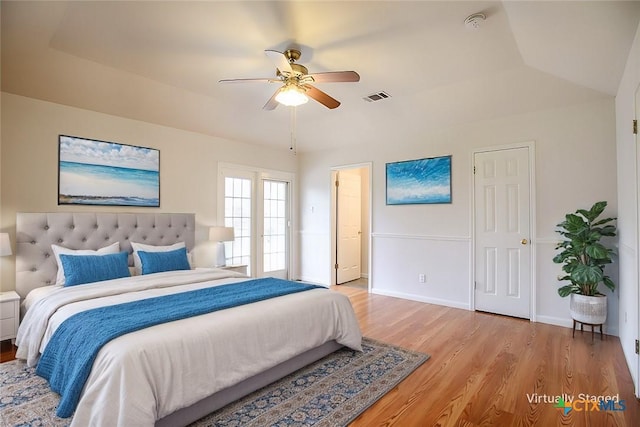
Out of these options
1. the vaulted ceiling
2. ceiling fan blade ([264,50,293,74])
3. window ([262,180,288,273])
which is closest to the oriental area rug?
ceiling fan blade ([264,50,293,74])

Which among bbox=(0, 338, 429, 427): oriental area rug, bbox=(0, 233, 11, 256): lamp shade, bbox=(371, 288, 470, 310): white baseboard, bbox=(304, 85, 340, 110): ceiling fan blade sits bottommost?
bbox=(0, 338, 429, 427): oriental area rug

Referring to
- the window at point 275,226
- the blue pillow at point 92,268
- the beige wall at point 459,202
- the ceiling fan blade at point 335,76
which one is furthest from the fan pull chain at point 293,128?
the blue pillow at point 92,268

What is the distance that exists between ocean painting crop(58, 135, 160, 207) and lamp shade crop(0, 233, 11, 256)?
0.67 metres

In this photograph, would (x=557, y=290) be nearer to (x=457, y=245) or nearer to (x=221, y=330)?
(x=457, y=245)

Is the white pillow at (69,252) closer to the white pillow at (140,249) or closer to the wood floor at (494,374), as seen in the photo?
the white pillow at (140,249)

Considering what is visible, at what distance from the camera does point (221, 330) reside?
2098 millimetres

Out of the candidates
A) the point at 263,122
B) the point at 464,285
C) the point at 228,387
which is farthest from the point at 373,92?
the point at 228,387

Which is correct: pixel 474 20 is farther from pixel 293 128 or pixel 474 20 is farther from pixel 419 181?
pixel 293 128

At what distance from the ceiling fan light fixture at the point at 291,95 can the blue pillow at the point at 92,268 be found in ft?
7.99

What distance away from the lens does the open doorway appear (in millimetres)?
6094

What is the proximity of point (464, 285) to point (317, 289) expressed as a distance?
2467mm

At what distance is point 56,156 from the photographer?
355 centimetres

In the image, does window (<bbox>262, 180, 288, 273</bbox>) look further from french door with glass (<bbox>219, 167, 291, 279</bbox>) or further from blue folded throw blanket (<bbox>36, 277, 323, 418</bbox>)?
blue folded throw blanket (<bbox>36, 277, 323, 418</bbox>)

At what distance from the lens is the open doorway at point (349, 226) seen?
6.09m
